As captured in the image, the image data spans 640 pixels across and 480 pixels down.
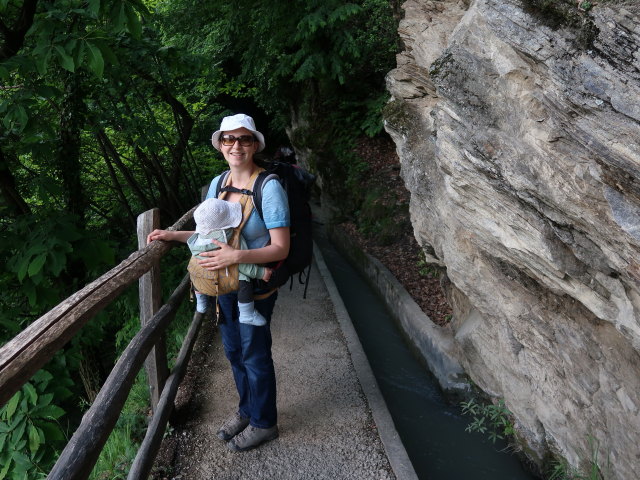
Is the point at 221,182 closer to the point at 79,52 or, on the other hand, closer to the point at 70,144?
the point at 79,52

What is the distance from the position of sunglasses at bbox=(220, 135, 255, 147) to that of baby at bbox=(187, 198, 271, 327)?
340 mm

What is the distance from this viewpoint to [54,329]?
6.78 ft

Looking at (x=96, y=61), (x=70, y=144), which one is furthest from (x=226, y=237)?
(x=70, y=144)

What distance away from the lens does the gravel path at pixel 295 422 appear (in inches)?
129

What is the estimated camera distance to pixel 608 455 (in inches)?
139

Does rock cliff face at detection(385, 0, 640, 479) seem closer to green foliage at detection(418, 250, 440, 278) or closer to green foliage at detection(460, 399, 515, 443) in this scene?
green foliage at detection(460, 399, 515, 443)

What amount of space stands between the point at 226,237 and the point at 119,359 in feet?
3.09

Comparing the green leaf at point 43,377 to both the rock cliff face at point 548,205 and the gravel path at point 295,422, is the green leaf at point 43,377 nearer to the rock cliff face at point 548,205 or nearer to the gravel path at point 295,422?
the gravel path at point 295,422

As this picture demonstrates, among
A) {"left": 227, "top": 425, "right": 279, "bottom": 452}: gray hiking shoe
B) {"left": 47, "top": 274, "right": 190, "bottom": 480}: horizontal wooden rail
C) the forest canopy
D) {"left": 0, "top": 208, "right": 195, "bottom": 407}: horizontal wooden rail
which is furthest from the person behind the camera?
the forest canopy

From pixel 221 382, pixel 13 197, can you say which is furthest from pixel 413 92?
pixel 13 197

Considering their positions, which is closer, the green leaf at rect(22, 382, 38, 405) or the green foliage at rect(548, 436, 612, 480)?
the green leaf at rect(22, 382, 38, 405)

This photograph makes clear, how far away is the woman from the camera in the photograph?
108 inches

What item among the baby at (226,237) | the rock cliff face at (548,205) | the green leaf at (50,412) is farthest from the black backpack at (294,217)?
the green leaf at (50,412)

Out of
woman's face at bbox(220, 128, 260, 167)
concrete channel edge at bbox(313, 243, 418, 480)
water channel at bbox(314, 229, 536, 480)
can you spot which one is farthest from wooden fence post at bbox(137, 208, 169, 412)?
water channel at bbox(314, 229, 536, 480)
